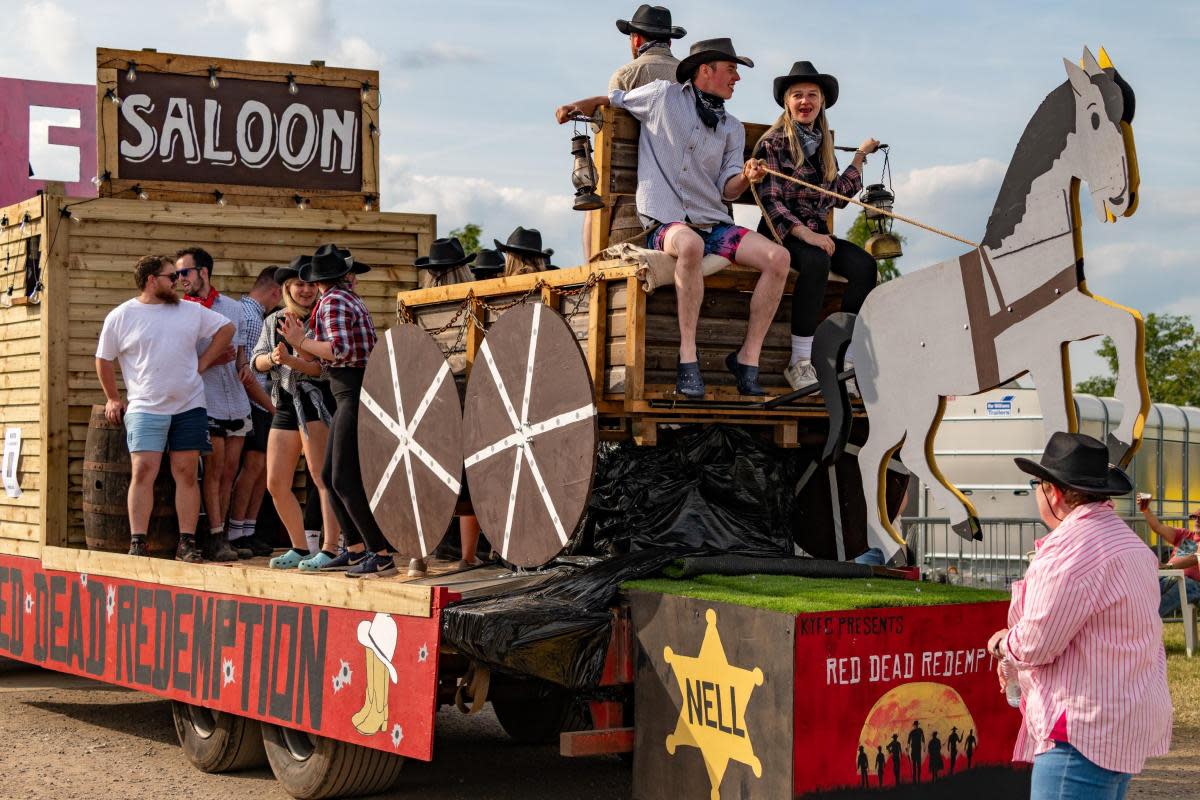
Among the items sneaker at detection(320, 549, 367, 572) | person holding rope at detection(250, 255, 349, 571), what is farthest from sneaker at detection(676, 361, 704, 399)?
person holding rope at detection(250, 255, 349, 571)

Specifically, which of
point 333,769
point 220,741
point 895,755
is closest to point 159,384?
point 220,741

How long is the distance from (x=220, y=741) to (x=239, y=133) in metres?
4.39

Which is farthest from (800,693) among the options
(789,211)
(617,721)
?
(789,211)

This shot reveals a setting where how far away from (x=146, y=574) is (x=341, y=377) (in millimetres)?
1693

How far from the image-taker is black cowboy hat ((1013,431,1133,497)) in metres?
4.46

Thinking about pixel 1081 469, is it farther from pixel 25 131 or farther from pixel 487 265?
pixel 25 131

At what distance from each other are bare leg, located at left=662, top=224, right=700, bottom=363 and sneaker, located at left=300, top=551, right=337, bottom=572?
2.23 meters

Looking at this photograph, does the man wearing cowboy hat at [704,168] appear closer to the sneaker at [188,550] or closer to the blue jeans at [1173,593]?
the sneaker at [188,550]

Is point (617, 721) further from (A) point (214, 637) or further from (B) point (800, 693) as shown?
(A) point (214, 637)

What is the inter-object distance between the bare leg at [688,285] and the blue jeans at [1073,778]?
10.2ft

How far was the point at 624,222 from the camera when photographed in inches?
305

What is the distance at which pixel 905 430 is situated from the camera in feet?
22.8

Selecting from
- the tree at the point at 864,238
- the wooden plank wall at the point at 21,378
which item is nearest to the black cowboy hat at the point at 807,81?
the wooden plank wall at the point at 21,378

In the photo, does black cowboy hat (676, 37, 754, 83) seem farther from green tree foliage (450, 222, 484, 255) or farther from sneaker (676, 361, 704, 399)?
green tree foliage (450, 222, 484, 255)
